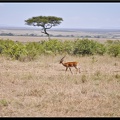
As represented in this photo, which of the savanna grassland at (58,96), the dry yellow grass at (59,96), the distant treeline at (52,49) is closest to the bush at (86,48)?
the distant treeline at (52,49)

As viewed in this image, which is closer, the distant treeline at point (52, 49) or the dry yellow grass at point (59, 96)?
the dry yellow grass at point (59, 96)

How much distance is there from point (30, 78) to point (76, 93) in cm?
274

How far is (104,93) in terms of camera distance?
7883 mm

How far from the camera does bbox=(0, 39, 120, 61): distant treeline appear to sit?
1709 centimetres

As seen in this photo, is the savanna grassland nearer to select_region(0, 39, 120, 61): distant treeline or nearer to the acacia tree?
select_region(0, 39, 120, 61): distant treeline

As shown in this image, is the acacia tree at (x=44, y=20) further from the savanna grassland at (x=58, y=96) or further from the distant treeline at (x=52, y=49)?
the savanna grassland at (x=58, y=96)

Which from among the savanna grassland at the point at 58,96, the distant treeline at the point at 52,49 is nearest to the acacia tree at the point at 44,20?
the distant treeline at the point at 52,49

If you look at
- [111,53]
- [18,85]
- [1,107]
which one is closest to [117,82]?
[18,85]

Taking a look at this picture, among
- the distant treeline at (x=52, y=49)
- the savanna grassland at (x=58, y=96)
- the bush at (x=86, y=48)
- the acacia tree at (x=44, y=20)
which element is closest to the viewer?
the savanna grassland at (x=58, y=96)

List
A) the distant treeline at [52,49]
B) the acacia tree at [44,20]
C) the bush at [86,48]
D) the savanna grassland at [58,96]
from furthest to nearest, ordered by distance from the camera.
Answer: the acacia tree at [44,20], the bush at [86,48], the distant treeline at [52,49], the savanna grassland at [58,96]

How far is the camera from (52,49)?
810 inches

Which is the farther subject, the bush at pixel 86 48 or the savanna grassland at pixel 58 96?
the bush at pixel 86 48

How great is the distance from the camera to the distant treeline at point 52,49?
1709 cm

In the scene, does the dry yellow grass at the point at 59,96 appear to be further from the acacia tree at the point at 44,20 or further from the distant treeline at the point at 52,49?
the acacia tree at the point at 44,20
